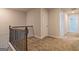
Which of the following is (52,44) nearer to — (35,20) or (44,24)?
(44,24)

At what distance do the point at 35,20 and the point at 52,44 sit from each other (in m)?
0.41

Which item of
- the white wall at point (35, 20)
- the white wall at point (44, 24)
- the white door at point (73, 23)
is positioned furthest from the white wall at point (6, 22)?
the white door at point (73, 23)

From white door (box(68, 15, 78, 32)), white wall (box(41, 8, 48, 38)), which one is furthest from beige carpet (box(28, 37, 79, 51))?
white door (box(68, 15, 78, 32))

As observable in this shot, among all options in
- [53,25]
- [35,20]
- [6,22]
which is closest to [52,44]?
[53,25]

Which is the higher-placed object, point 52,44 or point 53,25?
point 53,25

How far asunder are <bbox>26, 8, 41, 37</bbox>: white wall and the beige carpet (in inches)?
4.3

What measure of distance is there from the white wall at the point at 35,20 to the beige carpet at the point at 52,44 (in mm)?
110

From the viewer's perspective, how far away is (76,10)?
146 centimetres

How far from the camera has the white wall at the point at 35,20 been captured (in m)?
1.50

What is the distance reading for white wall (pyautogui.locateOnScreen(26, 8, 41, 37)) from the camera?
1.50m

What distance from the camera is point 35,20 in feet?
4.97

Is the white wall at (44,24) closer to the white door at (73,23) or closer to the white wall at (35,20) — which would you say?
the white wall at (35,20)
